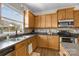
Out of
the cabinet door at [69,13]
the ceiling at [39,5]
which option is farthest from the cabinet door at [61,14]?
the ceiling at [39,5]

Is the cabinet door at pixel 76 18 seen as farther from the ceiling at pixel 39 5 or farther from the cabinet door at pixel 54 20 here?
the cabinet door at pixel 54 20

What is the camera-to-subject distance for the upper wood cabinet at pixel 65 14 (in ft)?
13.7

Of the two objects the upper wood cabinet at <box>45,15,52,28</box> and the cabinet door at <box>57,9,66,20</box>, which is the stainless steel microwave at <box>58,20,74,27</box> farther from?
the upper wood cabinet at <box>45,15,52,28</box>

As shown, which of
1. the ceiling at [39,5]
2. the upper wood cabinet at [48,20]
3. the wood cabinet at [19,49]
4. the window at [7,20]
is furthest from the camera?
the upper wood cabinet at [48,20]

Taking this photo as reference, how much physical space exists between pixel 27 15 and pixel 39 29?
56.8 inches

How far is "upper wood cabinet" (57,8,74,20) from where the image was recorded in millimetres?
4180

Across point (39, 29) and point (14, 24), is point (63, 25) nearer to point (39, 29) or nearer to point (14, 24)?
point (39, 29)

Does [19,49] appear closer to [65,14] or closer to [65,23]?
[65,23]

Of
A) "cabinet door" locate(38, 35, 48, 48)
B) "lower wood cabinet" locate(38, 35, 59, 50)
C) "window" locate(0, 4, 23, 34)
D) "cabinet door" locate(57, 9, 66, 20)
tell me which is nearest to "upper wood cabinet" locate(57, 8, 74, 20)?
"cabinet door" locate(57, 9, 66, 20)

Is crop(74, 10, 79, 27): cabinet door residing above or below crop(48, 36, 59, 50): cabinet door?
above

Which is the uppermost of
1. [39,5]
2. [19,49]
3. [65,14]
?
[39,5]

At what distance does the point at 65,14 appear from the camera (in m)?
4.32

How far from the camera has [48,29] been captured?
16.3 ft

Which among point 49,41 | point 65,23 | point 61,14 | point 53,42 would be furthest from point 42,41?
point 61,14
